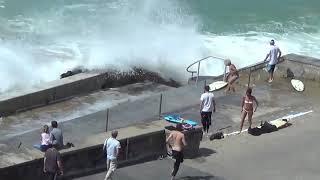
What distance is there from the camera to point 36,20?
42188 millimetres

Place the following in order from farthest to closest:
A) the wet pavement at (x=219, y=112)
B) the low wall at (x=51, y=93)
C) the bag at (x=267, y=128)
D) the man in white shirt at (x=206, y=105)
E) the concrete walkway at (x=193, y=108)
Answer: the low wall at (x=51, y=93) < the concrete walkway at (x=193, y=108) < the bag at (x=267, y=128) < the man in white shirt at (x=206, y=105) < the wet pavement at (x=219, y=112)

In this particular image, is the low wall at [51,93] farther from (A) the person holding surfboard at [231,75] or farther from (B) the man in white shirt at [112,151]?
(B) the man in white shirt at [112,151]

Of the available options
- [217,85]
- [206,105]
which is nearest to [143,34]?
[217,85]

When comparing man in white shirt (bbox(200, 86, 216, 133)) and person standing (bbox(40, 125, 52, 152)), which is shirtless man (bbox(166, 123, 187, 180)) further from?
man in white shirt (bbox(200, 86, 216, 133))

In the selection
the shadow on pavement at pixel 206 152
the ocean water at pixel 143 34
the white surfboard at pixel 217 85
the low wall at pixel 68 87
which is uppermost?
the white surfboard at pixel 217 85

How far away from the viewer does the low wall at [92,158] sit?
14.2 m

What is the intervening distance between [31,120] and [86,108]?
1809 mm

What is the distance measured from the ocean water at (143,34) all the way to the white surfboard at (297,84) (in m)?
4.36

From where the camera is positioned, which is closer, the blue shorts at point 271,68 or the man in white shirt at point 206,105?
the man in white shirt at point 206,105

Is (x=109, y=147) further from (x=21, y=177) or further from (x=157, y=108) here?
(x=157, y=108)

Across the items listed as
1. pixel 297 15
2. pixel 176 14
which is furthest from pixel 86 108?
pixel 297 15

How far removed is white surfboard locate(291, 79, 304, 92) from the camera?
2306 cm

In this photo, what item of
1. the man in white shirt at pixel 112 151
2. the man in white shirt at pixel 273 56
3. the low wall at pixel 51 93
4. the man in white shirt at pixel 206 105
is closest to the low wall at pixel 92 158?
the man in white shirt at pixel 112 151

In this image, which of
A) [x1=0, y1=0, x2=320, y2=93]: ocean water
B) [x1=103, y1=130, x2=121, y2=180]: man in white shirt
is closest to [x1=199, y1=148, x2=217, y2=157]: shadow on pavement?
[x1=103, y1=130, x2=121, y2=180]: man in white shirt
